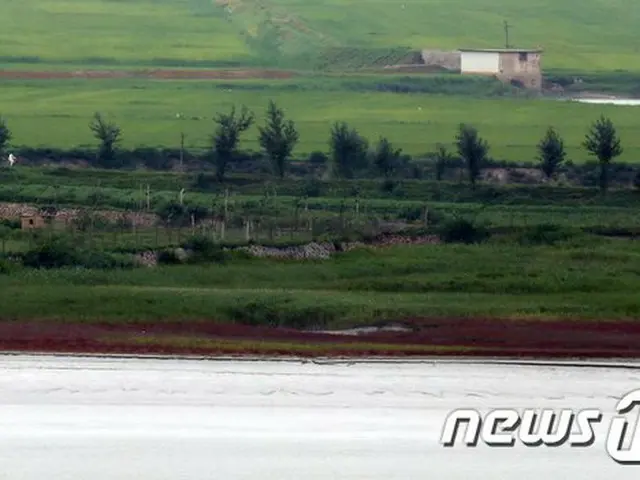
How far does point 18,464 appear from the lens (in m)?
22.0

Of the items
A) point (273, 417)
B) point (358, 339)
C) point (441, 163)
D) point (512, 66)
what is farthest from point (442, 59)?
point (273, 417)

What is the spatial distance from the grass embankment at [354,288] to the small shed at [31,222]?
10.5 meters

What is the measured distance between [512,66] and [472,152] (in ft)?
134

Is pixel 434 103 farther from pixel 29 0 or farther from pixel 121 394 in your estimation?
pixel 121 394

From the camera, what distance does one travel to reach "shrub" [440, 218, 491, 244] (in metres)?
50.5

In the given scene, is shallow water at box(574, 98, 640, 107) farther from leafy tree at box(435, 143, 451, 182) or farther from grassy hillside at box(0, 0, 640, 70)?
leafy tree at box(435, 143, 451, 182)

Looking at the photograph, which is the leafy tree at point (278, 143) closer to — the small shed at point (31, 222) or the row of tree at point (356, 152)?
the row of tree at point (356, 152)

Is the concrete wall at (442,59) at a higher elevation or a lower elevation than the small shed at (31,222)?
higher

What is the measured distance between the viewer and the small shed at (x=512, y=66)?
110 m

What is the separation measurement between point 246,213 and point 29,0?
88.4m

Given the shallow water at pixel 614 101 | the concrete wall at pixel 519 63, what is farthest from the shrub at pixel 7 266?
the concrete wall at pixel 519 63

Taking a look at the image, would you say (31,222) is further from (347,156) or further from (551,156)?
(551,156)

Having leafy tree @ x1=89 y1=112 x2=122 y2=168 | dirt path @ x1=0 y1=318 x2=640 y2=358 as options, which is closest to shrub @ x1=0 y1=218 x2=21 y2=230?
dirt path @ x1=0 y1=318 x2=640 y2=358

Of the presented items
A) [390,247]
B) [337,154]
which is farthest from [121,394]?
[337,154]
